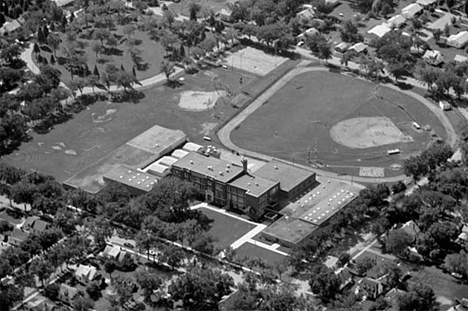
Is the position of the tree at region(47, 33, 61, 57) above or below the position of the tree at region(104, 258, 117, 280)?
above

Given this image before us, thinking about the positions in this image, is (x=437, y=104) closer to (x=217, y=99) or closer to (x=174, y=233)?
(x=217, y=99)

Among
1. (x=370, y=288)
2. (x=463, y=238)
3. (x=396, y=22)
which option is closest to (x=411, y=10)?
(x=396, y=22)

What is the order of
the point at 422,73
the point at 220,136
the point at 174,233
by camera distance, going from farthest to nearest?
the point at 422,73
the point at 220,136
the point at 174,233

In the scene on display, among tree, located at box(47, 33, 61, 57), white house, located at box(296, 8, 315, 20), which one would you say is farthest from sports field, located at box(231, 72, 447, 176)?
tree, located at box(47, 33, 61, 57)

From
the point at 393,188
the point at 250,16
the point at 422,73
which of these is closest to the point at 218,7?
the point at 250,16

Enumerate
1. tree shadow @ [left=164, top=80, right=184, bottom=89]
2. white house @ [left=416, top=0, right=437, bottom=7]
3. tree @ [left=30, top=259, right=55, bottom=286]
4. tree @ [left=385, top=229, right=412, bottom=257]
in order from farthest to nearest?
1. white house @ [left=416, top=0, right=437, bottom=7]
2. tree shadow @ [left=164, top=80, right=184, bottom=89]
3. tree @ [left=385, top=229, right=412, bottom=257]
4. tree @ [left=30, top=259, right=55, bottom=286]

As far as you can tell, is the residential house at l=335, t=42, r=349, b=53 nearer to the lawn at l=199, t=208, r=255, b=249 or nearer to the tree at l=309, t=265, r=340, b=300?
the lawn at l=199, t=208, r=255, b=249

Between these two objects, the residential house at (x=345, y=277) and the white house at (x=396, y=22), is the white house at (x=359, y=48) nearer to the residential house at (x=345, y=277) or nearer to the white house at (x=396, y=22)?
the white house at (x=396, y=22)
